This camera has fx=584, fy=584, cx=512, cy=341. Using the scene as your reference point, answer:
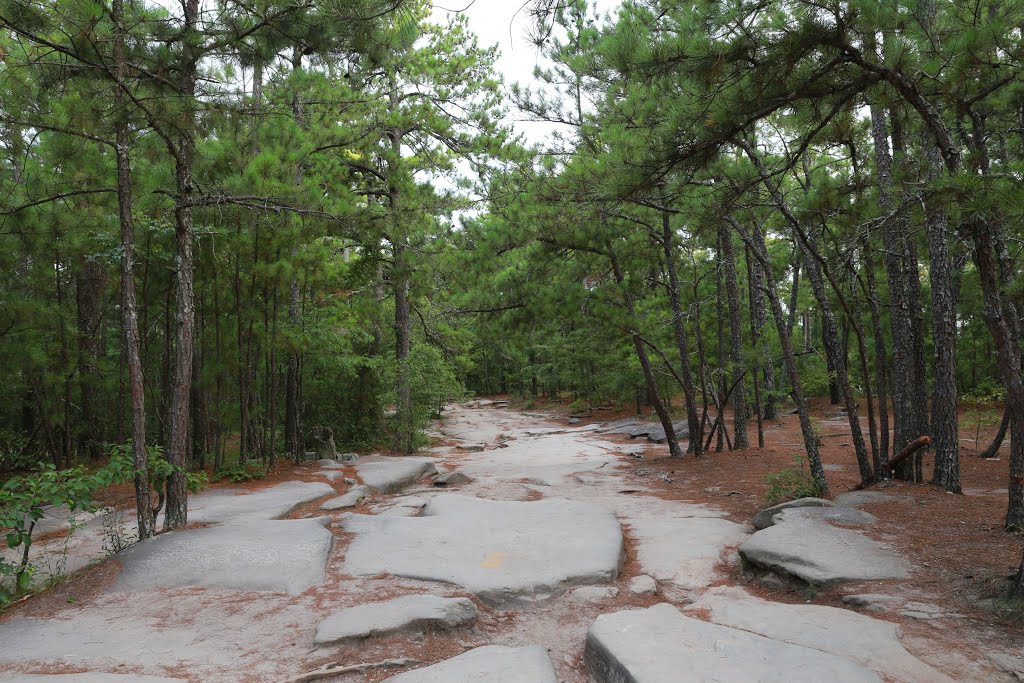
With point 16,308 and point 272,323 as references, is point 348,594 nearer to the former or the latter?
point 272,323

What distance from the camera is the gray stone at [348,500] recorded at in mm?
7594

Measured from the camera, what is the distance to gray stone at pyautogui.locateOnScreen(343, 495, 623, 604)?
469 centimetres

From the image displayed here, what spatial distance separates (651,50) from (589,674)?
4.10m

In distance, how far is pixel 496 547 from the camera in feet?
18.1

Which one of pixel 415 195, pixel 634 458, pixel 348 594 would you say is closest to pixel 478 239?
pixel 415 195

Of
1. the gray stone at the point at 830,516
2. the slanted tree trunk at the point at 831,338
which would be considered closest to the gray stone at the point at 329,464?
the gray stone at the point at 830,516

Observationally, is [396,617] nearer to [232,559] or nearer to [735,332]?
[232,559]

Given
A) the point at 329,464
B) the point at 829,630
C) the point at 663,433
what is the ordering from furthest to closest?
the point at 663,433 → the point at 329,464 → the point at 829,630

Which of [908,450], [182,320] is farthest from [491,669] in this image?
[908,450]

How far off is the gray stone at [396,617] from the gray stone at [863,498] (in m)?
4.48

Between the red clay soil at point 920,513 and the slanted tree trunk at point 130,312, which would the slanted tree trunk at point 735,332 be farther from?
the slanted tree trunk at point 130,312

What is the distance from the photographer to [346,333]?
12.9 metres

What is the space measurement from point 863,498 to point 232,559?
6527 millimetres

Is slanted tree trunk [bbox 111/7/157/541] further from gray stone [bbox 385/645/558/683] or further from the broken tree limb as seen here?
the broken tree limb
